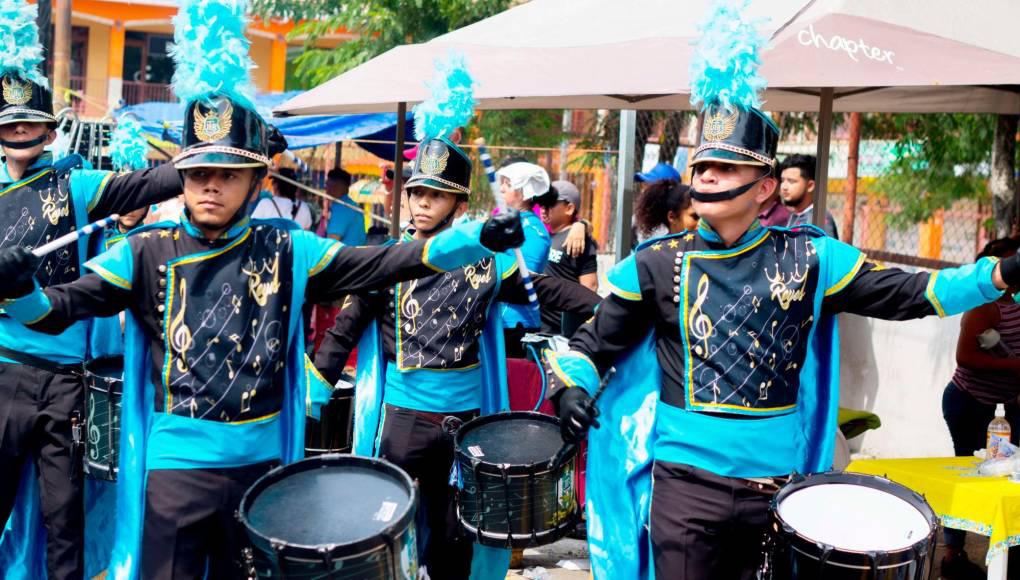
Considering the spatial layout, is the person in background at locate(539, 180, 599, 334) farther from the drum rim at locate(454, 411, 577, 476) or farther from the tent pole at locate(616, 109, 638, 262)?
the drum rim at locate(454, 411, 577, 476)

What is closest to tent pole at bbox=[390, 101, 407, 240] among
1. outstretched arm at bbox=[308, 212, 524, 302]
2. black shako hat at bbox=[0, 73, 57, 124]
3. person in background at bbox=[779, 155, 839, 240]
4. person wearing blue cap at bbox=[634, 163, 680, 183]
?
person wearing blue cap at bbox=[634, 163, 680, 183]

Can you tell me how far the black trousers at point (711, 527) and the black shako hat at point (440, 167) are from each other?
1856 millimetres

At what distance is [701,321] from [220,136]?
5.28 feet

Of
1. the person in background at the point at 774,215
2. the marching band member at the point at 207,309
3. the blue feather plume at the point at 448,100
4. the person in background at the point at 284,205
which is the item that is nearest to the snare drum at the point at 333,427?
the blue feather plume at the point at 448,100

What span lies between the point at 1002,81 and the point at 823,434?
1815 mm

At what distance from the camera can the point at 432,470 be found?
4918mm

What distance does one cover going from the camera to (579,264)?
7359mm

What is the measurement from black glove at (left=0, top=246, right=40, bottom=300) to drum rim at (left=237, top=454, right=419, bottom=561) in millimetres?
875

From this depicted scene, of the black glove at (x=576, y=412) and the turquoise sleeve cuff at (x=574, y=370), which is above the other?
the turquoise sleeve cuff at (x=574, y=370)

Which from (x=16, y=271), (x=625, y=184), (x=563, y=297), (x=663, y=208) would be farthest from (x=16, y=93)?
(x=625, y=184)

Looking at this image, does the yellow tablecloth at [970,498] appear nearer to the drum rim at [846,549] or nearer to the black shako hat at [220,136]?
the drum rim at [846,549]

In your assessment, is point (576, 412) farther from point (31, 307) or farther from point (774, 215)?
point (774, 215)

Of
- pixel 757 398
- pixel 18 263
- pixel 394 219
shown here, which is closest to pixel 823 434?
pixel 757 398

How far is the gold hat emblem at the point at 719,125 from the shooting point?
12.1ft
